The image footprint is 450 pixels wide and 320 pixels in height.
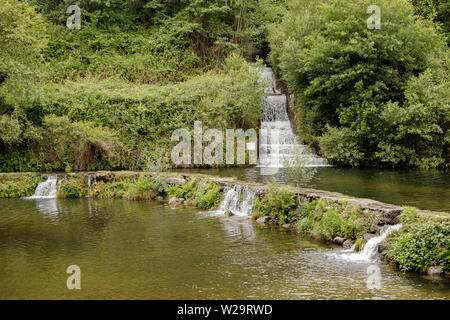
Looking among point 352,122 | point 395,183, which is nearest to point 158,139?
point 352,122

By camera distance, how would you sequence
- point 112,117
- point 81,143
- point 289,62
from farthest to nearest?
point 289,62 → point 112,117 → point 81,143

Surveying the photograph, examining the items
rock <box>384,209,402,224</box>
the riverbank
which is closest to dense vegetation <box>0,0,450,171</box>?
the riverbank

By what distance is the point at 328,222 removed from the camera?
458 inches

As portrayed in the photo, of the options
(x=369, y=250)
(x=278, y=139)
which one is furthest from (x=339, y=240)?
(x=278, y=139)

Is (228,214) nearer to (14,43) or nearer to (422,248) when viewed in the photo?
(422,248)

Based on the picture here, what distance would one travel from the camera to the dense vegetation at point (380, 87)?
922 inches

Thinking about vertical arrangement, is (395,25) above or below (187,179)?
above

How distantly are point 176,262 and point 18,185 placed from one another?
1243 centimetres

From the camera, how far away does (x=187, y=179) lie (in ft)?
59.7

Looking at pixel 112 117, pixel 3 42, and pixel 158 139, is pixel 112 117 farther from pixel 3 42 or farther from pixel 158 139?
pixel 3 42

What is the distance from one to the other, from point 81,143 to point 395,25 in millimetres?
18082

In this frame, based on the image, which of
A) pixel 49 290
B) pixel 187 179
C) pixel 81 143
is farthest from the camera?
pixel 81 143

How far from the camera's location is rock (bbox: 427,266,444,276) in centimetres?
861

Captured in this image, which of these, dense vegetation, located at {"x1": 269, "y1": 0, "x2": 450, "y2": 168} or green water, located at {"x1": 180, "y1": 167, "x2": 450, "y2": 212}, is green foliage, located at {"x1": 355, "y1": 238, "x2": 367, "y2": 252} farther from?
dense vegetation, located at {"x1": 269, "y1": 0, "x2": 450, "y2": 168}
